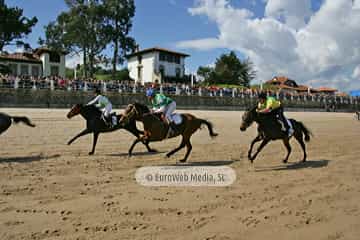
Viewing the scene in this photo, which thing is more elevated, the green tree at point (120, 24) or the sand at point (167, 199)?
the green tree at point (120, 24)

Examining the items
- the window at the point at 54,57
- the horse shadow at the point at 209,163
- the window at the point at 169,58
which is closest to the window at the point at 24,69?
the window at the point at 54,57

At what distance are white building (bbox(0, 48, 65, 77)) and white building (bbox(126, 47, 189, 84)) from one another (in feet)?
45.1

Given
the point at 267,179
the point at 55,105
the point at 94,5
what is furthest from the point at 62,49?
the point at 267,179

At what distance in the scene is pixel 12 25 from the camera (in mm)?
38188

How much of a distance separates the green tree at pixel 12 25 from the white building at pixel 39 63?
56.4ft

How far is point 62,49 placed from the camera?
50.8 metres

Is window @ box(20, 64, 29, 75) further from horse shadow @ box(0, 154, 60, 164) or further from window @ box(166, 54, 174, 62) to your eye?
horse shadow @ box(0, 154, 60, 164)

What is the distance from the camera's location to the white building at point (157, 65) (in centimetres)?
6700

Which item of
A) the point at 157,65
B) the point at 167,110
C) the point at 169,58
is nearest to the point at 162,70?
the point at 157,65

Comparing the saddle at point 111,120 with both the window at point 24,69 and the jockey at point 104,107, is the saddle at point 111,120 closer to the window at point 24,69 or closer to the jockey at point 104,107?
the jockey at point 104,107

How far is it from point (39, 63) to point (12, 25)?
22.3 m

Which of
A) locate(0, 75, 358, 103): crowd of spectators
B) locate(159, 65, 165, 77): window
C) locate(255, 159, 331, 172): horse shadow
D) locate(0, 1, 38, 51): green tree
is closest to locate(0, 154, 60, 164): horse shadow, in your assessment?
locate(255, 159, 331, 172): horse shadow

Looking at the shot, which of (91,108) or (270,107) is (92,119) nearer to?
(91,108)

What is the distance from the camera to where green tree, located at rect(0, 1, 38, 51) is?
37.7 m
